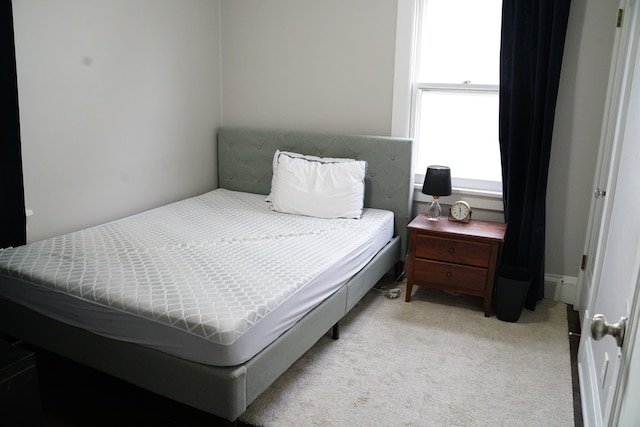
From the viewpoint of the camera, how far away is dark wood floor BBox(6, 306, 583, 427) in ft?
7.06

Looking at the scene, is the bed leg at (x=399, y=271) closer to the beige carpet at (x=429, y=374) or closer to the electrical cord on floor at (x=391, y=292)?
the electrical cord on floor at (x=391, y=292)

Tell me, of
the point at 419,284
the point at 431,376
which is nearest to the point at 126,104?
the point at 419,284

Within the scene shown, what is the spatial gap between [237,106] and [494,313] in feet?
8.43

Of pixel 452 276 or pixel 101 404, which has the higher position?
pixel 452 276

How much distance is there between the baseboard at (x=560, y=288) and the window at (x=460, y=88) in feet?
2.41

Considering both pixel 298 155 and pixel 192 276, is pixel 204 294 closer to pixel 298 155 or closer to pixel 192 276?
pixel 192 276

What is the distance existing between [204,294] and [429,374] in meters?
1.22

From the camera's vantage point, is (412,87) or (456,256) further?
(412,87)

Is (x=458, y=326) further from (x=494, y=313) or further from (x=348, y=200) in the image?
(x=348, y=200)

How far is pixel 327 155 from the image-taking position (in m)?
3.79

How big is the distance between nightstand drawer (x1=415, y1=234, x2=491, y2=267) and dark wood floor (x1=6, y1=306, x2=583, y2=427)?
879 mm

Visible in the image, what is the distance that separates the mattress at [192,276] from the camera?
195 cm

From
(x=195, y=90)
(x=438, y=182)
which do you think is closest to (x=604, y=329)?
(x=438, y=182)

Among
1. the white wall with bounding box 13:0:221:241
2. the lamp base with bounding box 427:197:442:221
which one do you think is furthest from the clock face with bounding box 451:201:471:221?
the white wall with bounding box 13:0:221:241
